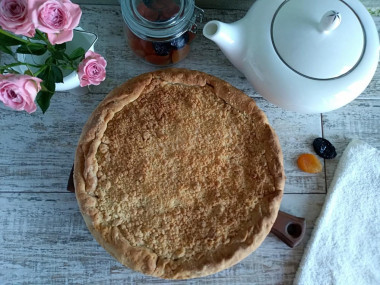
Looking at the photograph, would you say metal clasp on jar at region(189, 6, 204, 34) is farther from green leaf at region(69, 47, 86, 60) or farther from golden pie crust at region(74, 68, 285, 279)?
green leaf at region(69, 47, 86, 60)

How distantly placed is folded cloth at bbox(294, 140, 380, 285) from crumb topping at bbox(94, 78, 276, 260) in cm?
20

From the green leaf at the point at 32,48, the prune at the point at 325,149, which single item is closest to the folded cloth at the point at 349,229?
the prune at the point at 325,149

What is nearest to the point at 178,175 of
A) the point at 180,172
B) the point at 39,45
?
the point at 180,172

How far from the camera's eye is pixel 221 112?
93 centimetres

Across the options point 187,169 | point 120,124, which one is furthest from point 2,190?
point 187,169

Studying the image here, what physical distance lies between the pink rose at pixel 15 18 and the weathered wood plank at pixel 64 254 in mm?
456

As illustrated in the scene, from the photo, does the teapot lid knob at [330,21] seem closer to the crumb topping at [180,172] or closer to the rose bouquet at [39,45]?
the crumb topping at [180,172]

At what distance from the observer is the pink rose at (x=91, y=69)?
2.62 feet

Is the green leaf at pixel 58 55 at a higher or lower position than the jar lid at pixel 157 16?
lower

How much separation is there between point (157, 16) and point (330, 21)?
14.8 inches

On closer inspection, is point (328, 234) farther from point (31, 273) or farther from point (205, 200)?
point (31, 273)

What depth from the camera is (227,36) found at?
858 millimetres

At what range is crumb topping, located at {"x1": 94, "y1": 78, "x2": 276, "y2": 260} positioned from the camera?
0.88m

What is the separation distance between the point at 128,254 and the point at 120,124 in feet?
0.91
